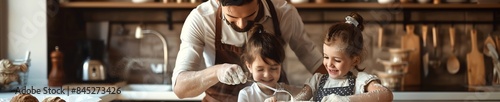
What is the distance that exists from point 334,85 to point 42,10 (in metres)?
0.50

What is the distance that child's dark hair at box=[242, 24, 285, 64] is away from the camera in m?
0.61

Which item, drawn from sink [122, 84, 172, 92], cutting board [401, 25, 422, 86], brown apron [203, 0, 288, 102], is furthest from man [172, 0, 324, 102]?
cutting board [401, 25, 422, 86]

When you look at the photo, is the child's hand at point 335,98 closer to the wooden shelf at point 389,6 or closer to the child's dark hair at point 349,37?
the child's dark hair at point 349,37

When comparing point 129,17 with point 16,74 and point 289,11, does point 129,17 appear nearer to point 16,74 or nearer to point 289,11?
point 16,74

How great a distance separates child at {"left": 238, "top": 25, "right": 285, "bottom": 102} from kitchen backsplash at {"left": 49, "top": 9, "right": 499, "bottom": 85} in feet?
0.28

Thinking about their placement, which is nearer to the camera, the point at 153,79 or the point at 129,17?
the point at 153,79

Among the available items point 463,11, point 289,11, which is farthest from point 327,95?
point 463,11

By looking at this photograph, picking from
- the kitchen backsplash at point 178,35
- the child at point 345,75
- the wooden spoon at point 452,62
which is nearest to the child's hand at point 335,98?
the child at point 345,75

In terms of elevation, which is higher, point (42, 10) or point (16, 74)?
point (42, 10)

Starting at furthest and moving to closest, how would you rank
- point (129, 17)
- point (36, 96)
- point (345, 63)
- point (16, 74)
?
1. point (129, 17)
2. point (16, 74)
3. point (36, 96)
4. point (345, 63)

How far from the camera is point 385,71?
85 cm

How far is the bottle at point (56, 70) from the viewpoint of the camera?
829 millimetres

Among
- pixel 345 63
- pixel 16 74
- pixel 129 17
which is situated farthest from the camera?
pixel 129 17

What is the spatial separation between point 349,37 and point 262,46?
10 cm
